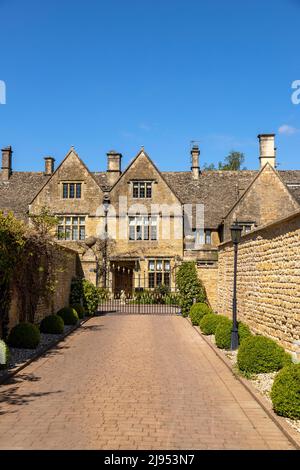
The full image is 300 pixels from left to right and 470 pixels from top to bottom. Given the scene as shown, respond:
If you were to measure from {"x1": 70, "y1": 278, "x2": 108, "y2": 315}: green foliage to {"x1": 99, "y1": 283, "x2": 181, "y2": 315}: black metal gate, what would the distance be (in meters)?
1.73

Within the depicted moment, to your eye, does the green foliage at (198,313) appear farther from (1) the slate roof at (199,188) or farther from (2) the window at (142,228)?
(1) the slate roof at (199,188)

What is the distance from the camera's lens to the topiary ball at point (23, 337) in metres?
13.1

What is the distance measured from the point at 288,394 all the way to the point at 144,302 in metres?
22.3

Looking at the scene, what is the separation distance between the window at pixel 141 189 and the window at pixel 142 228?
1609mm

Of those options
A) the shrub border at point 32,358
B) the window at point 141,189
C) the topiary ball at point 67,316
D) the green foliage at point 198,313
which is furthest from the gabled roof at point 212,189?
the shrub border at point 32,358

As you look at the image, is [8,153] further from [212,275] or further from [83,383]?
[83,383]

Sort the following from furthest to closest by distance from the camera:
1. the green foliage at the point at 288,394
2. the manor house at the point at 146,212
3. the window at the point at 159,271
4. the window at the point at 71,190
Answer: the window at the point at 71,190 → the window at the point at 159,271 → the manor house at the point at 146,212 → the green foliage at the point at 288,394

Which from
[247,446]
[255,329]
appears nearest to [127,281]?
[255,329]

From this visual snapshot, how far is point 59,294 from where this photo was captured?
812 inches

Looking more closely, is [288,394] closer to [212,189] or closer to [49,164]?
[212,189]

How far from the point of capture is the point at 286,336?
34.4ft

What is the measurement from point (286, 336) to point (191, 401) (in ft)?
10.6

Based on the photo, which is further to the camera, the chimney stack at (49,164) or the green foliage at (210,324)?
the chimney stack at (49,164)

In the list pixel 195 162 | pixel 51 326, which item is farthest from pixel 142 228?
pixel 51 326
